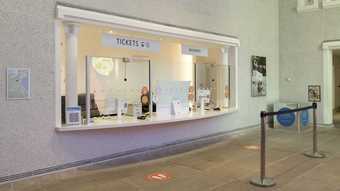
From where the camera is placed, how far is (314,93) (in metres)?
9.62

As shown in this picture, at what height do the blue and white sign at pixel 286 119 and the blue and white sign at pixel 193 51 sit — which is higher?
the blue and white sign at pixel 193 51

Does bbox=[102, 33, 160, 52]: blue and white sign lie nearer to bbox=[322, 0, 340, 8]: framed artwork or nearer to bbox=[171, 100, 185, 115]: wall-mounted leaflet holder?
bbox=[171, 100, 185, 115]: wall-mounted leaflet holder

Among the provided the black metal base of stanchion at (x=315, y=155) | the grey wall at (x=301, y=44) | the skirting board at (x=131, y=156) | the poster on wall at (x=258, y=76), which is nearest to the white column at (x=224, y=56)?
the poster on wall at (x=258, y=76)

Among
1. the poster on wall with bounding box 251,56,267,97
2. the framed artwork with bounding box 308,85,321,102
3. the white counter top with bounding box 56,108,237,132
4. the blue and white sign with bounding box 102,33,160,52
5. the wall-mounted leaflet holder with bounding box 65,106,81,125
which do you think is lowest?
the white counter top with bounding box 56,108,237,132

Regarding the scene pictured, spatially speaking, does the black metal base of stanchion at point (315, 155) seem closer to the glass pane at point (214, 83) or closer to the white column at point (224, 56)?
the glass pane at point (214, 83)

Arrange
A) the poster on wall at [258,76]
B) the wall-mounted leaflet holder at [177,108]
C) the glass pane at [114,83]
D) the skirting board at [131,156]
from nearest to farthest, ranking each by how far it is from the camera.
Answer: the skirting board at [131,156] < the glass pane at [114,83] < the wall-mounted leaflet holder at [177,108] < the poster on wall at [258,76]

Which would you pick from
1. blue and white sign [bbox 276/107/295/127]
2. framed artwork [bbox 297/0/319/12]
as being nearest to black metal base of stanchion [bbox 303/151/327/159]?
blue and white sign [bbox 276/107/295/127]

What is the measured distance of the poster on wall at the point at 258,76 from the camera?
8.91 m

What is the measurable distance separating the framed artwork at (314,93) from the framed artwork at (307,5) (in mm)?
2322

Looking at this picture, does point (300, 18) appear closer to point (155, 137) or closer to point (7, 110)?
point (155, 137)

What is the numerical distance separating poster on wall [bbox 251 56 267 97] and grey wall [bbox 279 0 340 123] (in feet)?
3.47

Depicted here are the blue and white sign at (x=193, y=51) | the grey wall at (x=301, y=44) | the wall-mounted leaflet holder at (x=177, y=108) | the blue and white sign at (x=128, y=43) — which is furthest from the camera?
the grey wall at (x=301, y=44)

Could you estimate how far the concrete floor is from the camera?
4.25 meters

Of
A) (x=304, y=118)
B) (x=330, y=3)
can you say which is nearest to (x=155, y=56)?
(x=304, y=118)
